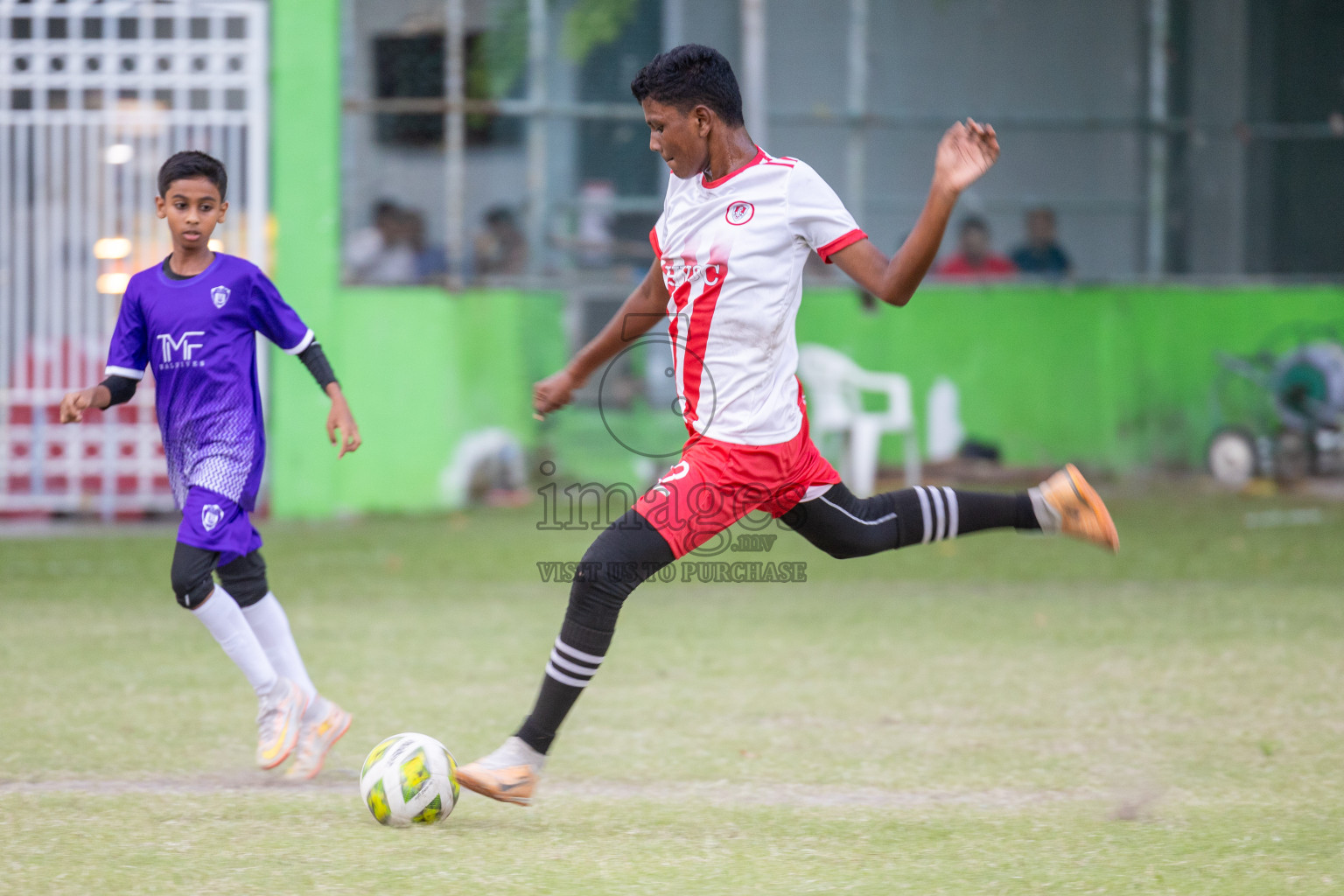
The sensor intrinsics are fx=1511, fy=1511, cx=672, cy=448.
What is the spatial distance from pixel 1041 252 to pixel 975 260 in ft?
2.22

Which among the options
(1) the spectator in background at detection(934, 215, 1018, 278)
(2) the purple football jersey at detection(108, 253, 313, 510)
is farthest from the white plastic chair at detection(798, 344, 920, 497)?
(2) the purple football jersey at detection(108, 253, 313, 510)

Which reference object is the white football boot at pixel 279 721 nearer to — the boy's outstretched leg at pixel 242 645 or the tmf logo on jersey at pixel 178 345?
the boy's outstretched leg at pixel 242 645

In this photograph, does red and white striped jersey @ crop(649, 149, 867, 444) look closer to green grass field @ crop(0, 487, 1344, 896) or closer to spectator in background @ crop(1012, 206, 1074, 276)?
green grass field @ crop(0, 487, 1344, 896)

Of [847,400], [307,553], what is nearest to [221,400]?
[307,553]

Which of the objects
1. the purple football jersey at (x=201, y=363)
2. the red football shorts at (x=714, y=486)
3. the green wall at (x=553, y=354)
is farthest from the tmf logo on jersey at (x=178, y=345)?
the green wall at (x=553, y=354)

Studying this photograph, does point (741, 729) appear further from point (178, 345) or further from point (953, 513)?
point (178, 345)

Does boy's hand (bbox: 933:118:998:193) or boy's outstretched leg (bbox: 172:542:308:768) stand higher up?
boy's hand (bbox: 933:118:998:193)

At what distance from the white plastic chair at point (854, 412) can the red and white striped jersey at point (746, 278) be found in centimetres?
800

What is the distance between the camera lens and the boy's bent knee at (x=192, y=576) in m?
4.65

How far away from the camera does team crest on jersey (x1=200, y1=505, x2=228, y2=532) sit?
473 centimetres

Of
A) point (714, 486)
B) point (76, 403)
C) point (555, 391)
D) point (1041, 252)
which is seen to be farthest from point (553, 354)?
point (714, 486)

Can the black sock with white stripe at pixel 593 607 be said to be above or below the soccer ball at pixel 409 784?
above

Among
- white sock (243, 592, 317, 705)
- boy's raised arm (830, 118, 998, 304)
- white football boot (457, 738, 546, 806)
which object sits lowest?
white football boot (457, 738, 546, 806)

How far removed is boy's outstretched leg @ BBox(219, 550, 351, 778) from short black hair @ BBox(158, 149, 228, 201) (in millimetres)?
1202
